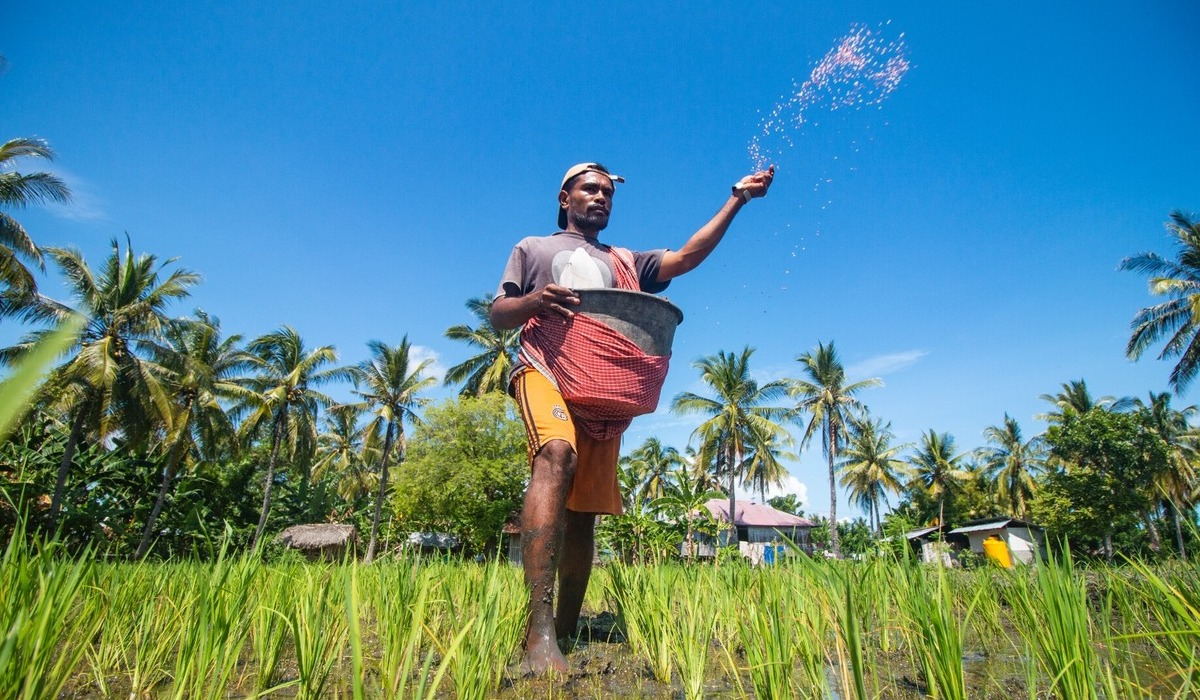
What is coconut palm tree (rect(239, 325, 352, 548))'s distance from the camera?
24281 millimetres

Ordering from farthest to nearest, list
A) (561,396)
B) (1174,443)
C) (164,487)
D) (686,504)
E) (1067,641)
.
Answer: (1174,443) → (164,487) → (686,504) → (561,396) → (1067,641)

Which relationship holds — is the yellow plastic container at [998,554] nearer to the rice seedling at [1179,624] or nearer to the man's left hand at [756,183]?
the rice seedling at [1179,624]

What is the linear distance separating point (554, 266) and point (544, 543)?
3.42ft

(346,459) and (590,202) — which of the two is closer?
(590,202)

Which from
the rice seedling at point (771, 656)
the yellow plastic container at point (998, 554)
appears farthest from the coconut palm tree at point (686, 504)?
the rice seedling at point (771, 656)

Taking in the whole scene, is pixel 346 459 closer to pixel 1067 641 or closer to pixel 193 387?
pixel 193 387

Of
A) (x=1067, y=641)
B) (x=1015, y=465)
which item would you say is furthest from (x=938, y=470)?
(x=1067, y=641)

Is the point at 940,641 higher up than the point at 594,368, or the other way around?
the point at 594,368

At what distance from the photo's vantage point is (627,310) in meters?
2.12

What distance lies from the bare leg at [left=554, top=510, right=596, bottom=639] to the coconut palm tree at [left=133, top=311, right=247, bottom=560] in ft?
64.8

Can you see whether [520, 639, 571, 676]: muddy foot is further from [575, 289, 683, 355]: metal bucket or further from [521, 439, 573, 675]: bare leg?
[575, 289, 683, 355]: metal bucket

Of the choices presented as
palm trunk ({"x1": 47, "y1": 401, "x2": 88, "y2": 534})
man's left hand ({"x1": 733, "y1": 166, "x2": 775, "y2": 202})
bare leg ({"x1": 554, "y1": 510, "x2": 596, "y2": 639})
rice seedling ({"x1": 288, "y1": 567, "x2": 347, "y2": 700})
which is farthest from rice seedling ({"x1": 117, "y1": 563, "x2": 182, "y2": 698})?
palm trunk ({"x1": 47, "y1": 401, "x2": 88, "y2": 534})

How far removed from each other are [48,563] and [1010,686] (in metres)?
2.22

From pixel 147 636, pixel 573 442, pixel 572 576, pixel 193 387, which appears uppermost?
pixel 193 387
